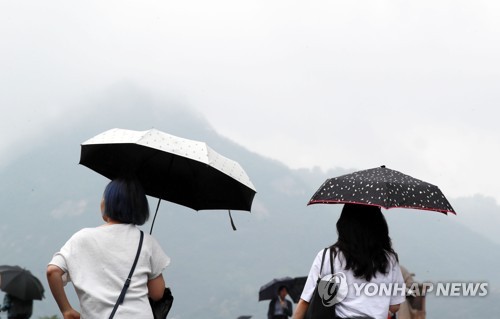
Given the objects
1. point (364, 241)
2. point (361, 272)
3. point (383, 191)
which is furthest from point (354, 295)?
point (383, 191)

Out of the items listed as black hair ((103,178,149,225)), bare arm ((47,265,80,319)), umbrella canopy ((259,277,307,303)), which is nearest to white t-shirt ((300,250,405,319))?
black hair ((103,178,149,225))

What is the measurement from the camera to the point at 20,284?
968 centimetres

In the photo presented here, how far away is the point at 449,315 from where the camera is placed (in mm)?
188500

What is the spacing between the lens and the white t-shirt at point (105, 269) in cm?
354

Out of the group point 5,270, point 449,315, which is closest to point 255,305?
point 449,315

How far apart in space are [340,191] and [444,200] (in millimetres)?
735

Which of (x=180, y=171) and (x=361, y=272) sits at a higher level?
(x=180, y=171)

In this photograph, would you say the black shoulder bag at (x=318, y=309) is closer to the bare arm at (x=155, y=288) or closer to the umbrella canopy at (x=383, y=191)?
the umbrella canopy at (x=383, y=191)

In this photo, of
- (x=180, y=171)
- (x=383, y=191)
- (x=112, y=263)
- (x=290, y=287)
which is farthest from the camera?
(x=290, y=287)

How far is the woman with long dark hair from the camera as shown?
375cm

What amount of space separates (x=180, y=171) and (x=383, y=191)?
4.97ft

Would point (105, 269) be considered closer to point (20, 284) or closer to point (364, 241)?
point (364, 241)

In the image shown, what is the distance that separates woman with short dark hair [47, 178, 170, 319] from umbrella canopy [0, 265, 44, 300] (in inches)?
237

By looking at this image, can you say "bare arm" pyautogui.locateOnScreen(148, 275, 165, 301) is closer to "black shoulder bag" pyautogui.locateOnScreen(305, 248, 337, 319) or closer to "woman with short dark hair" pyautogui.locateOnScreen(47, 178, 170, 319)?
"woman with short dark hair" pyautogui.locateOnScreen(47, 178, 170, 319)
